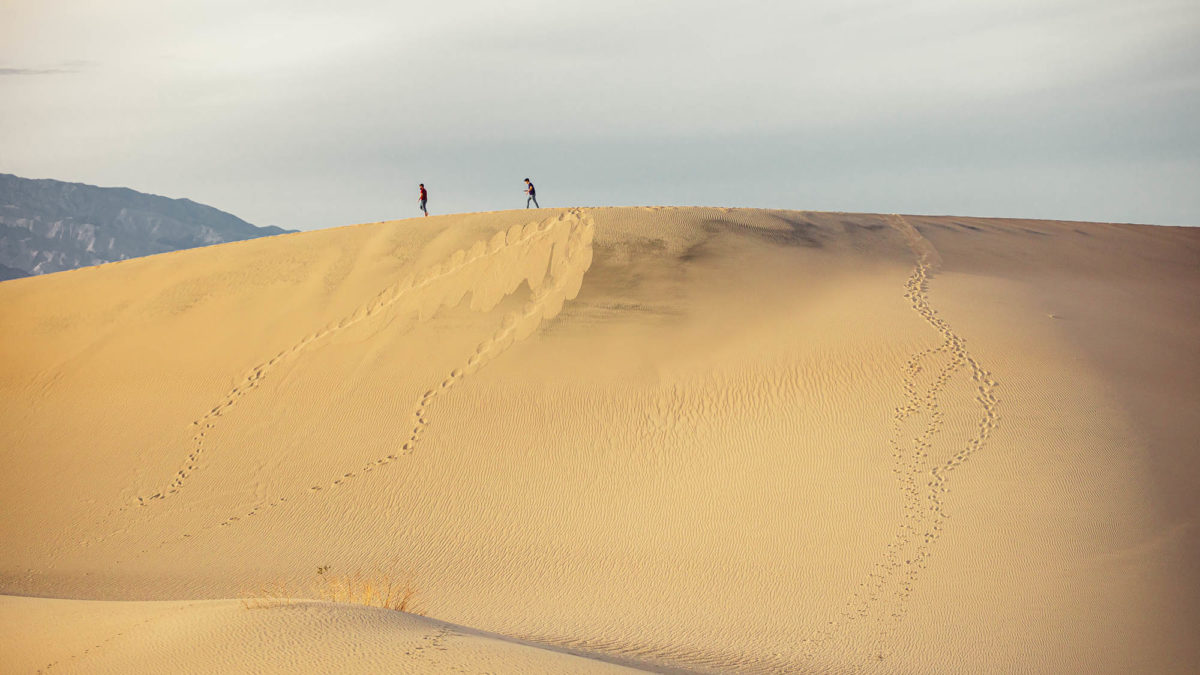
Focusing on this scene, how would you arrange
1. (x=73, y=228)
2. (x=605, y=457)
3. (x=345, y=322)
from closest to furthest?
(x=605, y=457) < (x=345, y=322) < (x=73, y=228)

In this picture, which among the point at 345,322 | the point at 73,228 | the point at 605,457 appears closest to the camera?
the point at 605,457

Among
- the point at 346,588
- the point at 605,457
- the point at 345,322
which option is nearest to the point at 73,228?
the point at 345,322

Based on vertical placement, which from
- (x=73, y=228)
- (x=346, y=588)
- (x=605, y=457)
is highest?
(x=73, y=228)

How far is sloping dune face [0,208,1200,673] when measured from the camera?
857 centimetres

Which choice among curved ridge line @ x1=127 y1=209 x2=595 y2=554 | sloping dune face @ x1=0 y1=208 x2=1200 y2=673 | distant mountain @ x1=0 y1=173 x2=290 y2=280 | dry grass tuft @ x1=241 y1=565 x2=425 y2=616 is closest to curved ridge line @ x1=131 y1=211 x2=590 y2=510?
sloping dune face @ x1=0 y1=208 x2=1200 y2=673

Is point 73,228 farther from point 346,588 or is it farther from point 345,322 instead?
point 346,588

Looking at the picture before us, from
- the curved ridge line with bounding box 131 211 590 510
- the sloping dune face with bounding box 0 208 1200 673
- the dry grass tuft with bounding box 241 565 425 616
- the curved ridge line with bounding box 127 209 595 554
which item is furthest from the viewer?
the curved ridge line with bounding box 131 211 590 510

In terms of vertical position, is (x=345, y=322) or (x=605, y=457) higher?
(x=345, y=322)

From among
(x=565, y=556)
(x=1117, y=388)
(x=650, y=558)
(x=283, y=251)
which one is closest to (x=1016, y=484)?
(x=1117, y=388)

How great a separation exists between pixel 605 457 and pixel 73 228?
18825cm

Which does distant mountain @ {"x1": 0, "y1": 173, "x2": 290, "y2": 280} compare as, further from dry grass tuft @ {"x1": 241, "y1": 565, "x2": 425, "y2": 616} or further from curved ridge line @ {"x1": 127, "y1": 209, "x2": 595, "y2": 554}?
dry grass tuft @ {"x1": 241, "y1": 565, "x2": 425, "y2": 616}

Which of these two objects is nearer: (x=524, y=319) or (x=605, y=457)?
(x=605, y=457)

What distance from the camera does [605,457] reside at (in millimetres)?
13281

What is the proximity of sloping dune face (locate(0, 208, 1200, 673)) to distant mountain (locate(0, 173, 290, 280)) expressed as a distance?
149548 millimetres
